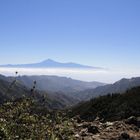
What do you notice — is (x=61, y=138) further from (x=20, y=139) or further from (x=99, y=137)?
(x=99, y=137)

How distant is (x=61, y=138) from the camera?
7422 millimetres

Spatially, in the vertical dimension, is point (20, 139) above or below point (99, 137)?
above

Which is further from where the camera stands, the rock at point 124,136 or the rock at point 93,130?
the rock at point 93,130

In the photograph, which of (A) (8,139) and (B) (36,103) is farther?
(B) (36,103)

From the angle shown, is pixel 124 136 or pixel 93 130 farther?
pixel 93 130

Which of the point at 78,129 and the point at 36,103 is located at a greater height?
the point at 36,103

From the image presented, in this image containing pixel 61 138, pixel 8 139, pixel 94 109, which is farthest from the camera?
pixel 94 109

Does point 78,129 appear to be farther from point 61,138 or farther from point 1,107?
point 1,107

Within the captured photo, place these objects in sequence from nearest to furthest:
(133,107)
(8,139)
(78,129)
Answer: (8,139)
(78,129)
(133,107)

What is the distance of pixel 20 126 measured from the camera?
6.40 m

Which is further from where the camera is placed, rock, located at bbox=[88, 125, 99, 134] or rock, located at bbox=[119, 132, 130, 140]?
rock, located at bbox=[88, 125, 99, 134]

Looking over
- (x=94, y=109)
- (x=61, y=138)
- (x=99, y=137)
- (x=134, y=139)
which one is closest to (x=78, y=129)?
(x=99, y=137)

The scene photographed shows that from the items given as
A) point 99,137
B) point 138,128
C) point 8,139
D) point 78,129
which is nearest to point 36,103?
point 8,139

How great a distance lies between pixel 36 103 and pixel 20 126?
1.17m
